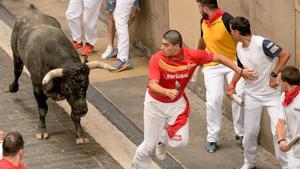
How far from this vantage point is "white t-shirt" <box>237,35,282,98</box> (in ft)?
33.7

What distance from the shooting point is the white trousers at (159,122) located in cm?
1030

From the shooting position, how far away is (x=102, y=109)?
44.0 ft

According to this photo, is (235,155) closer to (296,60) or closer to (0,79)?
(296,60)

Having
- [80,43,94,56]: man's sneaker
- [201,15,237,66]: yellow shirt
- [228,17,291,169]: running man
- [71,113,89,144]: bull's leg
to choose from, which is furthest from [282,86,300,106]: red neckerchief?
[80,43,94,56]: man's sneaker

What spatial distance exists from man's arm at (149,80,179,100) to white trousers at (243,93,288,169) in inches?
48.0

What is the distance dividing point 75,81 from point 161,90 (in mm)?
2196

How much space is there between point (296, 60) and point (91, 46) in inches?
235

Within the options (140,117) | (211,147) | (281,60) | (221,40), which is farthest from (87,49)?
(281,60)

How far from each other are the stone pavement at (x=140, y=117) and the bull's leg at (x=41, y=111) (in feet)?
0.47

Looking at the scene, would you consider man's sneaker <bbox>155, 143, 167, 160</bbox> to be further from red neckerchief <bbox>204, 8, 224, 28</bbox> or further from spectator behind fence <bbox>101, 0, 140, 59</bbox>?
spectator behind fence <bbox>101, 0, 140, 59</bbox>

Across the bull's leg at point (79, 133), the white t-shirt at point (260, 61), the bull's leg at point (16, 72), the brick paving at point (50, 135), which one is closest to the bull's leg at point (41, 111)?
the brick paving at point (50, 135)

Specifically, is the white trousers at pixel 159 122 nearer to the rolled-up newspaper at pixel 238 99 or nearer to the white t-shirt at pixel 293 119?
the rolled-up newspaper at pixel 238 99

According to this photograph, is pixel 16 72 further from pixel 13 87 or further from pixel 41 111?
pixel 41 111

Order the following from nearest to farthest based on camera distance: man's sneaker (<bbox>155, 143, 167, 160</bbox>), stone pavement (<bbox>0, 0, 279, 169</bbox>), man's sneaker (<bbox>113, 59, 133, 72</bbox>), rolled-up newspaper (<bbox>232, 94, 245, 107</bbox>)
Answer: rolled-up newspaper (<bbox>232, 94, 245, 107</bbox>)
man's sneaker (<bbox>155, 143, 167, 160</bbox>)
stone pavement (<bbox>0, 0, 279, 169</bbox>)
man's sneaker (<bbox>113, 59, 133, 72</bbox>)
